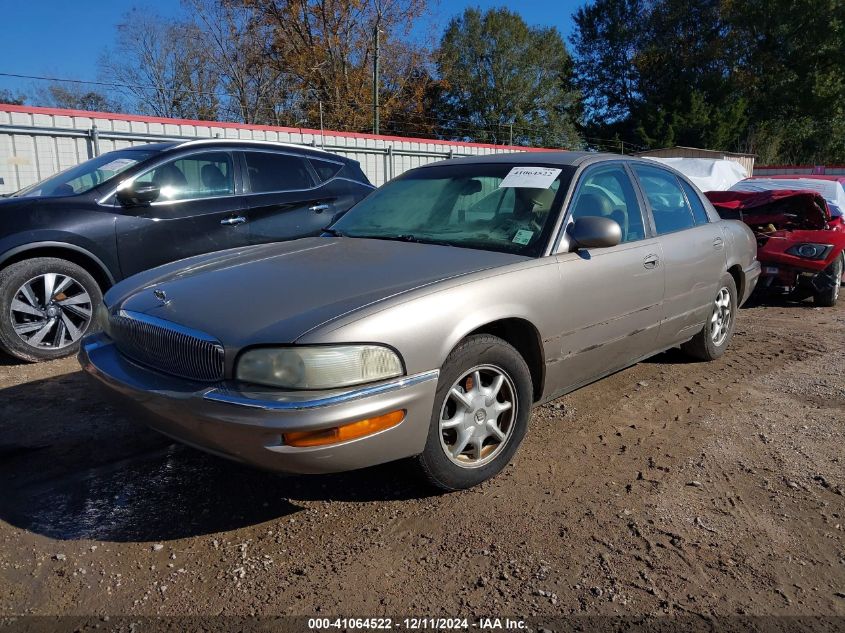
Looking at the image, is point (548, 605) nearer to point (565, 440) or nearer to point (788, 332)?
point (565, 440)

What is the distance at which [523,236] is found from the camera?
3.52 m

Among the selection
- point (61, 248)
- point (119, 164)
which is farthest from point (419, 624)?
point (119, 164)

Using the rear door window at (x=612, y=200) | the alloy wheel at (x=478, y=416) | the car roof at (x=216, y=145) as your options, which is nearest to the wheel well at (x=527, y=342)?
the alloy wheel at (x=478, y=416)

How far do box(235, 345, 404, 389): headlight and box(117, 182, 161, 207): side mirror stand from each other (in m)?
3.48

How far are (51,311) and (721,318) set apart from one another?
5.29 metres

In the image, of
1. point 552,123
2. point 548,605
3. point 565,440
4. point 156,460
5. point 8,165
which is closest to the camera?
point 548,605

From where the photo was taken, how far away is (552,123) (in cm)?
4694

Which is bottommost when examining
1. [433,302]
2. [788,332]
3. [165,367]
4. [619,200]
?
[788,332]

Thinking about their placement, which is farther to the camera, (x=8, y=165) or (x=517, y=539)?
(x=8, y=165)

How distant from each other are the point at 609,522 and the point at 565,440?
2.92 ft

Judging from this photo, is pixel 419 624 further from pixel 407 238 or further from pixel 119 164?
pixel 119 164

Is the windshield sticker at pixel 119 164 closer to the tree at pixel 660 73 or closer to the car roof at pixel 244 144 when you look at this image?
the car roof at pixel 244 144

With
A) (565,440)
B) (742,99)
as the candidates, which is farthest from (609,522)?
(742,99)

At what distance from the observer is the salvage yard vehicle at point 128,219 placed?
505 centimetres
